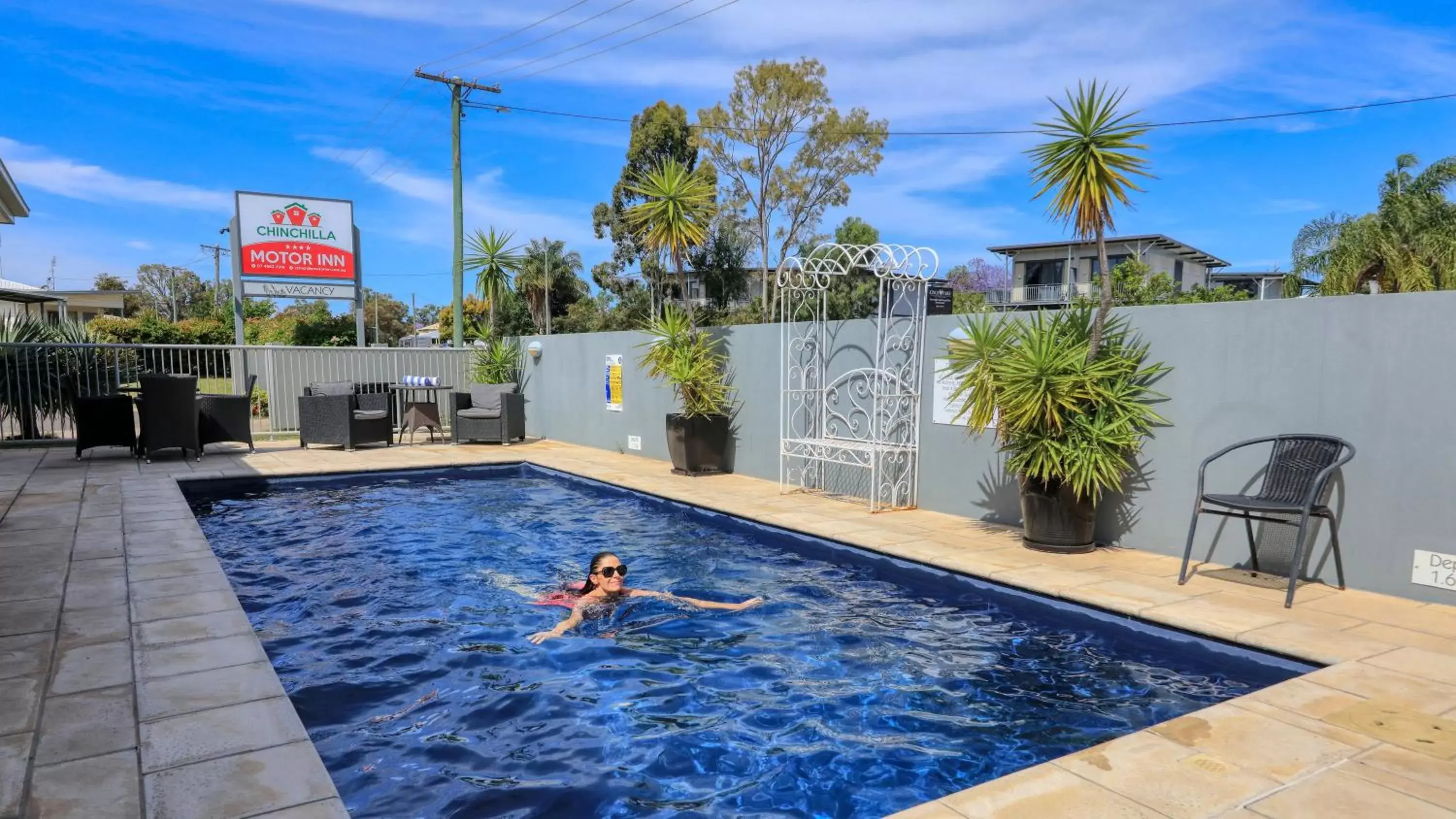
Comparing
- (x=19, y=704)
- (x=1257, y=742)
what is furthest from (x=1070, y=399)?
(x=19, y=704)

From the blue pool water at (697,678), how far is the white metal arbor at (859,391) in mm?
1525

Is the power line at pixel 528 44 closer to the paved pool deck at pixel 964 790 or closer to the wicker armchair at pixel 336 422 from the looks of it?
the wicker armchair at pixel 336 422

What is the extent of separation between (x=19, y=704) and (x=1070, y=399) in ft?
17.6

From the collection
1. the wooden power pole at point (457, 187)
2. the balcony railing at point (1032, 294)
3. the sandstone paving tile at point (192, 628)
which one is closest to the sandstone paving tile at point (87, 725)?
the sandstone paving tile at point (192, 628)

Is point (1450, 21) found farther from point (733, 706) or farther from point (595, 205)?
point (595, 205)

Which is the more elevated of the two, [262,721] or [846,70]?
[846,70]

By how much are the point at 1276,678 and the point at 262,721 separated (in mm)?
3947

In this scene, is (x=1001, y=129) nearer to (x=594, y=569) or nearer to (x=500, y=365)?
(x=500, y=365)

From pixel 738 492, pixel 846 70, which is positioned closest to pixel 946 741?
pixel 738 492

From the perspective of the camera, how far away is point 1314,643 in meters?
3.56

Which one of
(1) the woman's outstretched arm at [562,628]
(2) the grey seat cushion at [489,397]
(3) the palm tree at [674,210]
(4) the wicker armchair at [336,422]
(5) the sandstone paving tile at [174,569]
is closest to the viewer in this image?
(1) the woman's outstretched arm at [562,628]

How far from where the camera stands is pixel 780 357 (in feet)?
27.1

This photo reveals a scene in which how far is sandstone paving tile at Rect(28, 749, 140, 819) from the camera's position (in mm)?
2055

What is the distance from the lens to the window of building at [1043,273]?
4441 cm
